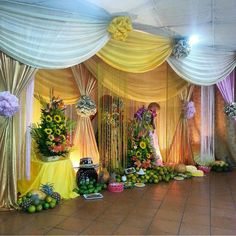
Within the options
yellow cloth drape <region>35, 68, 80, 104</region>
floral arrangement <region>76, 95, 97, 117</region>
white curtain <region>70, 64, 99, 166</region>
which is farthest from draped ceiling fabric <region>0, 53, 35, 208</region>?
white curtain <region>70, 64, 99, 166</region>

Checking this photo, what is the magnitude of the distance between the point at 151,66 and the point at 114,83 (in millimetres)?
666

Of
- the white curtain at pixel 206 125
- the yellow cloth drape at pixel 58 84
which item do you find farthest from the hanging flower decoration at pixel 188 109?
the yellow cloth drape at pixel 58 84

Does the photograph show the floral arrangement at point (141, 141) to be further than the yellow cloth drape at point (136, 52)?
Yes

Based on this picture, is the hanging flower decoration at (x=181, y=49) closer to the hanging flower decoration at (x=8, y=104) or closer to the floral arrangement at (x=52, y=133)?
the floral arrangement at (x=52, y=133)

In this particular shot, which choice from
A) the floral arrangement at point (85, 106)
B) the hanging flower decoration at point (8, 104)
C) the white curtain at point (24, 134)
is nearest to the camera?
the hanging flower decoration at point (8, 104)

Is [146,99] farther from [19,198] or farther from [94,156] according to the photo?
[19,198]

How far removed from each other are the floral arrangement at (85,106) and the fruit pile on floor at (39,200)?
1629mm

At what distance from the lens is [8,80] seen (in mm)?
3373

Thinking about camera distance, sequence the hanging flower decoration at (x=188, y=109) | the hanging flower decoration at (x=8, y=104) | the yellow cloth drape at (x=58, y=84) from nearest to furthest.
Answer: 1. the hanging flower decoration at (x=8, y=104)
2. the yellow cloth drape at (x=58, y=84)
3. the hanging flower decoration at (x=188, y=109)

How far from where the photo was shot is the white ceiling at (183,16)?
356 cm

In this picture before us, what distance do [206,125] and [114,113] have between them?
226 centimetres

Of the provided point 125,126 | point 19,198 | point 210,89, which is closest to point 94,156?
point 125,126

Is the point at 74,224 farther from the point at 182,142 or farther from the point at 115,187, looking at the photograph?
the point at 182,142

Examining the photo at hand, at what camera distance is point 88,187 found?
163 inches
